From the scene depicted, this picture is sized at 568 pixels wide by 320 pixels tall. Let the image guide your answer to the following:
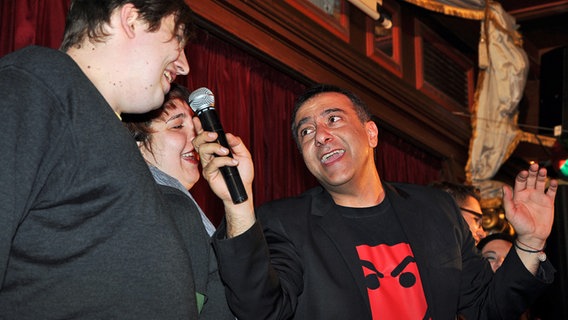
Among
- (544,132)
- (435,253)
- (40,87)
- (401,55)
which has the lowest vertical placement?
(544,132)

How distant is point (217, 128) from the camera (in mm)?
1932

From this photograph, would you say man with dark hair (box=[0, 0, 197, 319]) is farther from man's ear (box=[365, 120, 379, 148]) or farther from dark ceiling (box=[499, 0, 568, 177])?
dark ceiling (box=[499, 0, 568, 177])

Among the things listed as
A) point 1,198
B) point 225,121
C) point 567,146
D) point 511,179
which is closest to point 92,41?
point 1,198

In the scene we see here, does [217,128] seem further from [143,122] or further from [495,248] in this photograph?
[495,248]

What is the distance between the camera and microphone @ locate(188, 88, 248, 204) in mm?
1901

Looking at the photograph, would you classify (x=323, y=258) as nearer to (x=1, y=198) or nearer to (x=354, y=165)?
(x=354, y=165)

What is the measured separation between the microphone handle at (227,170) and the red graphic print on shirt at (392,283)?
2.11ft

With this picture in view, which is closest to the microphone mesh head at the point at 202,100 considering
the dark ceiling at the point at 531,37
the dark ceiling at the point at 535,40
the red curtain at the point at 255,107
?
the red curtain at the point at 255,107

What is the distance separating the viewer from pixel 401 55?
6.77 m

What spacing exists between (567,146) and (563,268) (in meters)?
3.13

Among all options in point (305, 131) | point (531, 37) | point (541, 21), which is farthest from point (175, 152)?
point (531, 37)

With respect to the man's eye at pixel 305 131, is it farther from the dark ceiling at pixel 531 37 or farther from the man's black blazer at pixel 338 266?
the dark ceiling at pixel 531 37

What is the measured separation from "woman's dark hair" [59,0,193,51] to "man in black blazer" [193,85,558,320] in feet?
1.30

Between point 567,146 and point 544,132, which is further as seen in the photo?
point 544,132
